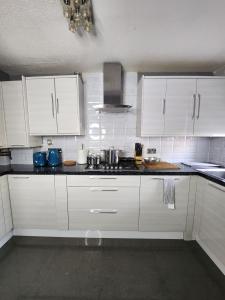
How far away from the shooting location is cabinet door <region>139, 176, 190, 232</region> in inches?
72.3

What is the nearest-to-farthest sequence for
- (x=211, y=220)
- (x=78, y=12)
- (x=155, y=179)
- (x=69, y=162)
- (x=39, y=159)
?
(x=78, y=12) → (x=211, y=220) → (x=155, y=179) → (x=39, y=159) → (x=69, y=162)

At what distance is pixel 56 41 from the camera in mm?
1488

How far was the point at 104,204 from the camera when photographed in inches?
74.2

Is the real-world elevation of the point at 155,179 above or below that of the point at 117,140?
below

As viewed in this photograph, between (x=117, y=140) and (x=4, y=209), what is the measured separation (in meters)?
1.72

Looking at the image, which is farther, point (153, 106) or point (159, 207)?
point (153, 106)

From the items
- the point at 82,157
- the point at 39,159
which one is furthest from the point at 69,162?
the point at 39,159

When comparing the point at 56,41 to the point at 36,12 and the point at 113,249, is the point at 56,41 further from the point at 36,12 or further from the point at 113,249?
the point at 113,249

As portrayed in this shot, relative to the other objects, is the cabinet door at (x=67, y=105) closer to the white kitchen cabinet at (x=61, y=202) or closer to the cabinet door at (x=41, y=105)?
the cabinet door at (x=41, y=105)

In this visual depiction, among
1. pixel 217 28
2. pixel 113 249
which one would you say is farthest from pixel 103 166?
pixel 217 28

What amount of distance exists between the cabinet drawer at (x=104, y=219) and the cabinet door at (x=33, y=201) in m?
0.28

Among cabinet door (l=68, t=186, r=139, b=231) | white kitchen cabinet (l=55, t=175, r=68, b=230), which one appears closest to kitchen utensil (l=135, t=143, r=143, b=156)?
cabinet door (l=68, t=186, r=139, b=231)

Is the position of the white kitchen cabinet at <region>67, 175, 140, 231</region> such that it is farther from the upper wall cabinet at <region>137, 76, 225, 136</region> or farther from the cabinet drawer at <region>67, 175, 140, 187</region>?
the upper wall cabinet at <region>137, 76, 225, 136</region>

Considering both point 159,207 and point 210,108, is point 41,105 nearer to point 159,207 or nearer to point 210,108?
point 159,207
